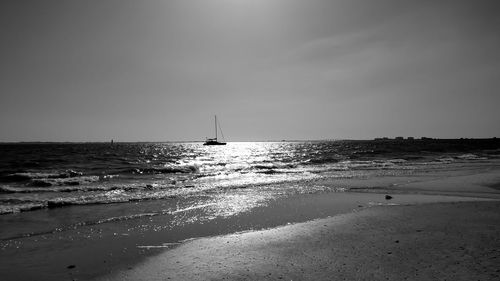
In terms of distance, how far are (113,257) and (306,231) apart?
5.66 metres

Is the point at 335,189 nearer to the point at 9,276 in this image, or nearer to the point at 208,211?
the point at 208,211

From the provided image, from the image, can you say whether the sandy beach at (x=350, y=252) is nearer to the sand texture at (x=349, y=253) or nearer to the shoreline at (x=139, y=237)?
the sand texture at (x=349, y=253)

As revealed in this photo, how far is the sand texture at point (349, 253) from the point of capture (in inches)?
278

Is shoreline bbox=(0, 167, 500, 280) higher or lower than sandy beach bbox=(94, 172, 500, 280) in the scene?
lower

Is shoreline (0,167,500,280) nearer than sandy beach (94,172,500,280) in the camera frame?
No

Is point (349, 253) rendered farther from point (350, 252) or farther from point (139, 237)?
point (139, 237)

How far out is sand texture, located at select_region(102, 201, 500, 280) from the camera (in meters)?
7.05

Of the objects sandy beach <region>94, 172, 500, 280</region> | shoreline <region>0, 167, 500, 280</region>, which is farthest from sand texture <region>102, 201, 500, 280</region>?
shoreline <region>0, 167, 500, 280</region>

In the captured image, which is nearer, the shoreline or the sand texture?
the sand texture

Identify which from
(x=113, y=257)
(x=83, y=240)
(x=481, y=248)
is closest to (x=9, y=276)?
(x=113, y=257)

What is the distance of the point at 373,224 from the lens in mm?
11258

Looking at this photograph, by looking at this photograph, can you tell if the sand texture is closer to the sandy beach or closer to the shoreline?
the sandy beach

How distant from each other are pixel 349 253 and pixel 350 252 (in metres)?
0.09

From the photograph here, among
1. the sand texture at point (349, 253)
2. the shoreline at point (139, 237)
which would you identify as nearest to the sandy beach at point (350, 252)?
the sand texture at point (349, 253)
